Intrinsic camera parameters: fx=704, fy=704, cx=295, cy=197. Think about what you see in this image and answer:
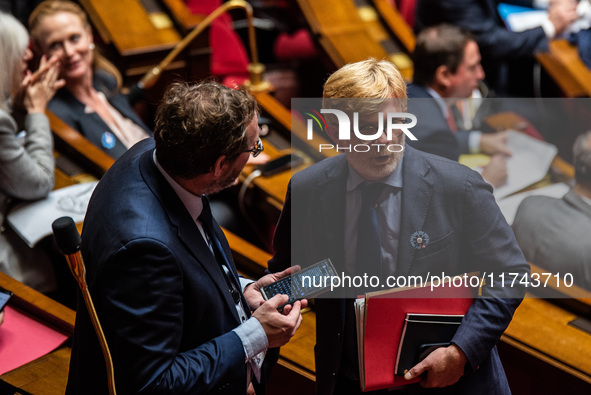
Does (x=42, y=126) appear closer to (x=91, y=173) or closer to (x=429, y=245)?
(x=91, y=173)

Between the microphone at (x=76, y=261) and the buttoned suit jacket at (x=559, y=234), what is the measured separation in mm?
866

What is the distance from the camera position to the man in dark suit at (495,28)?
317 centimetres

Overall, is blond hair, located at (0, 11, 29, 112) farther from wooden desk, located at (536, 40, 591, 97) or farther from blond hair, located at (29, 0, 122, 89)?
wooden desk, located at (536, 40, 591, 97)

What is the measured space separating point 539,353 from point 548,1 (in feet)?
7.58

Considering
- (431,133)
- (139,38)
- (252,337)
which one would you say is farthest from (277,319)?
(139,38)

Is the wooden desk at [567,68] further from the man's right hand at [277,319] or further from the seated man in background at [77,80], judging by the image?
the man's right hand at [277,319]

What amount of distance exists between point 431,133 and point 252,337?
1.86ft

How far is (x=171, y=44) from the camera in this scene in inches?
110

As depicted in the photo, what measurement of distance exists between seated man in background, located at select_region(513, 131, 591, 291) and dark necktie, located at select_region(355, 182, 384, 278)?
1.54 feet

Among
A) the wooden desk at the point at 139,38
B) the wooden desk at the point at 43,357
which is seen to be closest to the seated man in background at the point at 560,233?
the wooden desk at the point at 43,357

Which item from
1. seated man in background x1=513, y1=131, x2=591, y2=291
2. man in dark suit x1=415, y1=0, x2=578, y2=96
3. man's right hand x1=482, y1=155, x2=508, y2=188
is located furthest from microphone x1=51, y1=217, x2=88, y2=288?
man in dark suit x1=415, y1=0, x2=578, y2=96

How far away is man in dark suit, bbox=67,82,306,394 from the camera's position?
101 cm

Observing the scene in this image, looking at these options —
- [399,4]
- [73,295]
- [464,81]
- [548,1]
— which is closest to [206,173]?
[73,295]

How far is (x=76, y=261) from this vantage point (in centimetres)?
98
